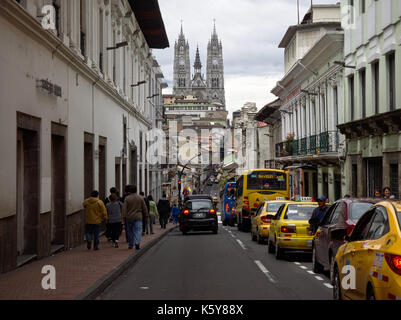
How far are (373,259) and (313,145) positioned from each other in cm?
2895

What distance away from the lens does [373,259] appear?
749 cm

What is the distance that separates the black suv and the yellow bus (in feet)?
11.6

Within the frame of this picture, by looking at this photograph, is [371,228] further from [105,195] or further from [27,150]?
[105,195]

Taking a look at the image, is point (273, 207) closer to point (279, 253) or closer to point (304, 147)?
point (279, 253)

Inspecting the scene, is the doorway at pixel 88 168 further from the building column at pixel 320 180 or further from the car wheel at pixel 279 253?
the building column at pixel 320 180

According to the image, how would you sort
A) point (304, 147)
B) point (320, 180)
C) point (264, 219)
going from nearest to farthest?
point (264, 219), point (320, 180), point (304, 147)

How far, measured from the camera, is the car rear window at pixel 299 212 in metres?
17.7

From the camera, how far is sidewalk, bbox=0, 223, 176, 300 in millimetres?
10594

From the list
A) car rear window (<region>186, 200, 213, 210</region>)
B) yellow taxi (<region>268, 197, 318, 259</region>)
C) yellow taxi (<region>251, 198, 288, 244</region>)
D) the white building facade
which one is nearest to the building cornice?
the white building facade

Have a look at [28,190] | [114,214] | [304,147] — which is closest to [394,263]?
[28,190]

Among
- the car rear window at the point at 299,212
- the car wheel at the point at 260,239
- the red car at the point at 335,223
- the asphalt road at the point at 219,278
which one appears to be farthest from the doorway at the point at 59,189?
the red car at the point at 335,223

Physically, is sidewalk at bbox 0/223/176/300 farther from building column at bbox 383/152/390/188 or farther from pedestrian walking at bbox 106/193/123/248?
building column at bbox 383/152/390/188

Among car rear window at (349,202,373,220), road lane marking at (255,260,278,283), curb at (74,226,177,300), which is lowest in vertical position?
road lane marking at (255,260,278,283)
